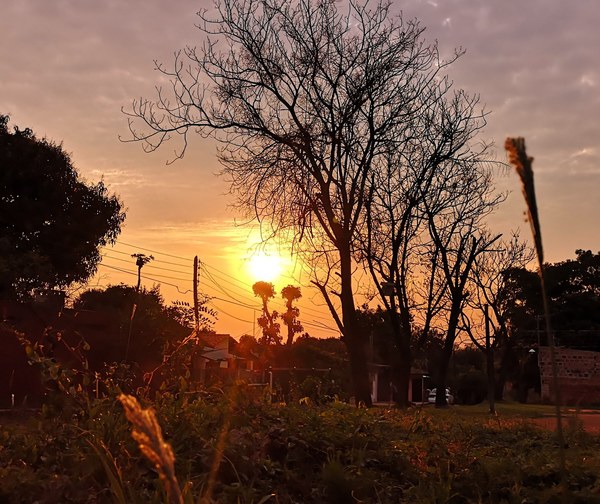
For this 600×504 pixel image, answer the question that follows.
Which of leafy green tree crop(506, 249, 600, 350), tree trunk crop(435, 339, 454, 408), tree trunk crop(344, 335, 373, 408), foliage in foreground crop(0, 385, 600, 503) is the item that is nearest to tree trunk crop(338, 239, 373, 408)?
tree trunk crop(344, 335, 373, 408)

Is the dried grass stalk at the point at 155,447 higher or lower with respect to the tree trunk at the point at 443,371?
lower

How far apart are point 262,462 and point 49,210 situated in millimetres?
23751

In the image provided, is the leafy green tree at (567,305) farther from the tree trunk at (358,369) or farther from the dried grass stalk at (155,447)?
the dried grass stalk at (155,447)

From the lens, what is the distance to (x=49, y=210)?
2575cm

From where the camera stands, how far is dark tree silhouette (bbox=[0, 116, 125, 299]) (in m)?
24.8

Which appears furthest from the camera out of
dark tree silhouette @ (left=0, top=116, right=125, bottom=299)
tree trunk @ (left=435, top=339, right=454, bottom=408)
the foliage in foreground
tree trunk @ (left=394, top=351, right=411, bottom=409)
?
dark tree silhouette @ (left=0, top=116, right=125, bottom=299)

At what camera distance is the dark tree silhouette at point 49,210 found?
24.8 metres

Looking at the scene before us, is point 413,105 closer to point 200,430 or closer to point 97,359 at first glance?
point 97,359

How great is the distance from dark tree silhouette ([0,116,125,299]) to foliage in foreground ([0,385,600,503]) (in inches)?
778

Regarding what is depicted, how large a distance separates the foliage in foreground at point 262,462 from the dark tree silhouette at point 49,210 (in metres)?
19.8

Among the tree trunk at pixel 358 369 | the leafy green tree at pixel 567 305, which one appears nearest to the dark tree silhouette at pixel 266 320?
the leafy green tree at pixel 567 305

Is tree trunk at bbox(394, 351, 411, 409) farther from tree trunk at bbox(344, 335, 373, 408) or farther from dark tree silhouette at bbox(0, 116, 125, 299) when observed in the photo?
dark tree silhouette at bbox(0, 116, 125, 299)

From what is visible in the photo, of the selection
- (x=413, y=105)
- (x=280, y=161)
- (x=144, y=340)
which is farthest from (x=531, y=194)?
(x=144, y=340)

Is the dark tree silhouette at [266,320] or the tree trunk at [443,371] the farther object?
the dark tree silhouette at [266,320]
